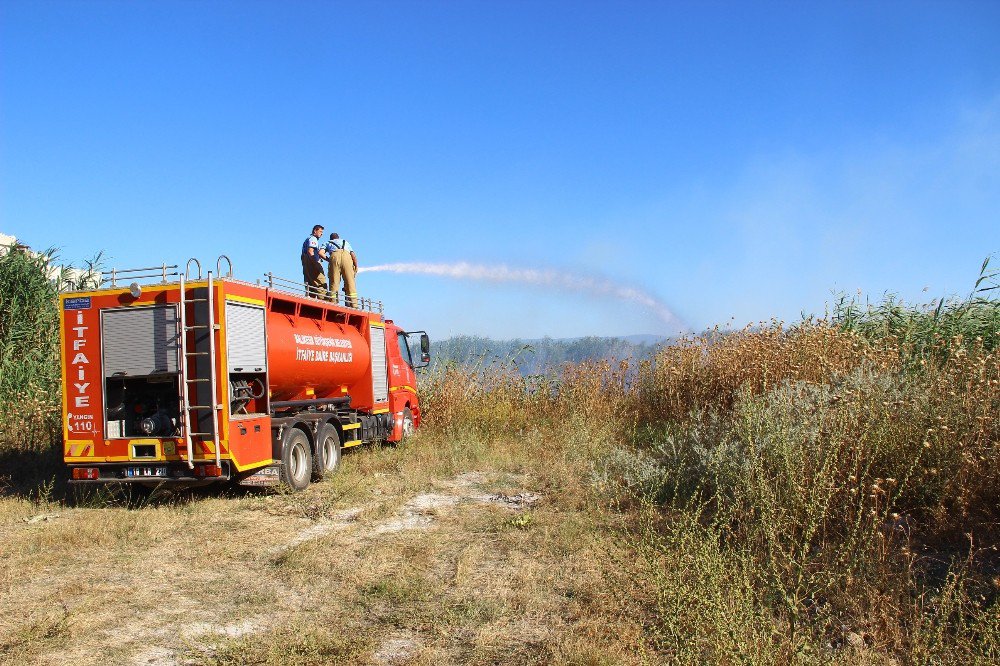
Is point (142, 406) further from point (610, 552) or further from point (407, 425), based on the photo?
point (610, 552)

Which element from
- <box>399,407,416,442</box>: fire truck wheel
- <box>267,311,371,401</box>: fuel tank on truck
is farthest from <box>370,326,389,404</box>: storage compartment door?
<box>399,407,416,442</box>: fire truck wheel

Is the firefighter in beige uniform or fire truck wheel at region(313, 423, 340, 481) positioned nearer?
fire truck wheel at region(313, 423, 340, 481)

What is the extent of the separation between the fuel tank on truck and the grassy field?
158 cm

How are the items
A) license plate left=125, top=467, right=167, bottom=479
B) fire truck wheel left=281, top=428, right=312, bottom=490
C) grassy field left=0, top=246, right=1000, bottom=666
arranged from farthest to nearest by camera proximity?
fire truck wheel left=281, top=428, right=312, bottom=490 < license plate left=125, top=467, right=167, bottom=479 < grassy field left=0, top=246, right=1000, bottom=666

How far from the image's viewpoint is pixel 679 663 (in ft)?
13.1

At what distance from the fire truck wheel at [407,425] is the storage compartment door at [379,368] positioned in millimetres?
1029

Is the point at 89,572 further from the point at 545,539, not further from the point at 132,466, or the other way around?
the point at 545,539

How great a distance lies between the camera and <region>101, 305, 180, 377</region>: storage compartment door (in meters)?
8.70

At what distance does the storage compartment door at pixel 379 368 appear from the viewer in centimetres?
1317

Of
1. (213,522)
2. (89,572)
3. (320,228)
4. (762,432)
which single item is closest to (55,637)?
(89,572)

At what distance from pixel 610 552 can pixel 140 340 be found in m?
6.36

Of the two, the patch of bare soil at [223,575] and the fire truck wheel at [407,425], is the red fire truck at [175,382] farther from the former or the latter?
the fire truck wheel at [407,425]

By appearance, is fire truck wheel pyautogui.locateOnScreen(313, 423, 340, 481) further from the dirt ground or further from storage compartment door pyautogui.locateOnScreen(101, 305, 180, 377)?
storage compartment door pyautogui.locateOnScreen(101, 305, 180, 377)

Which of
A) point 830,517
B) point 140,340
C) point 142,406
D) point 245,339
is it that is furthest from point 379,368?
point 830,517
